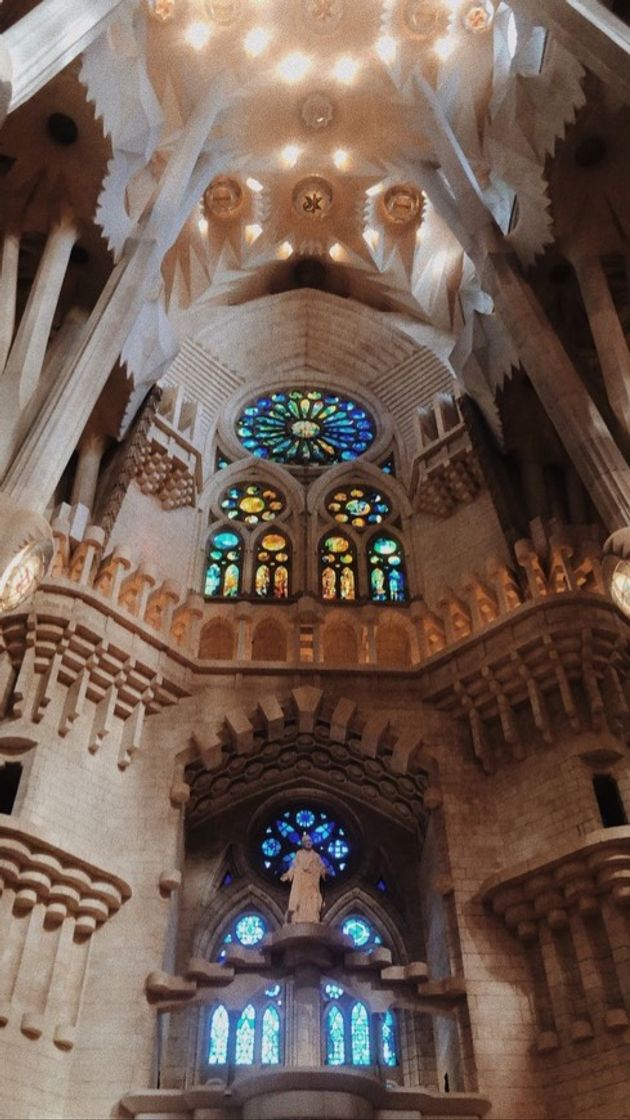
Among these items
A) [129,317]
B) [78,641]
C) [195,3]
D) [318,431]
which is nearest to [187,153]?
[195,3]

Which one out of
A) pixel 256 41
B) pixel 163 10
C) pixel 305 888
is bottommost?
pixel 305 888

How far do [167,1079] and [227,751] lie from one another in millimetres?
3664

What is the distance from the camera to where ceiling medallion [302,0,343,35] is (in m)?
15.0

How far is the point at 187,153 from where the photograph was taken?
44.4ft

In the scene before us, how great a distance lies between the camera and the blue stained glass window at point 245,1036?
11.0 m

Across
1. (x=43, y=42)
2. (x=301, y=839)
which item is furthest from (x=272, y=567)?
(x=43, y=42)

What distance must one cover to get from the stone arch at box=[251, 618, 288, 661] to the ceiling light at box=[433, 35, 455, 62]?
30.0 ft

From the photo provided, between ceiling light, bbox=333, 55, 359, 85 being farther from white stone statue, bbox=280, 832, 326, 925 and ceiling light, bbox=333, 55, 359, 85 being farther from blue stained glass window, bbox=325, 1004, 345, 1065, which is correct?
blue stained glass window, bbox=325, 1004, 345, 1065

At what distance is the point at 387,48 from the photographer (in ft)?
50.1

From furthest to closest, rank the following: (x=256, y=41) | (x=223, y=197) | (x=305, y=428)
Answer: (x=305, y=428), (x=223, y=197), (x=256, y=41)

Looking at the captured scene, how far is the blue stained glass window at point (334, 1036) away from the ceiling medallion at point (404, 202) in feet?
41.6

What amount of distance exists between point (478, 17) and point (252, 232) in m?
5.06

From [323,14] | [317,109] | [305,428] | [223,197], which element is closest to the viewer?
[323,14]

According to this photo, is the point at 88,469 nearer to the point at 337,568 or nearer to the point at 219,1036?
the point at 337,568
